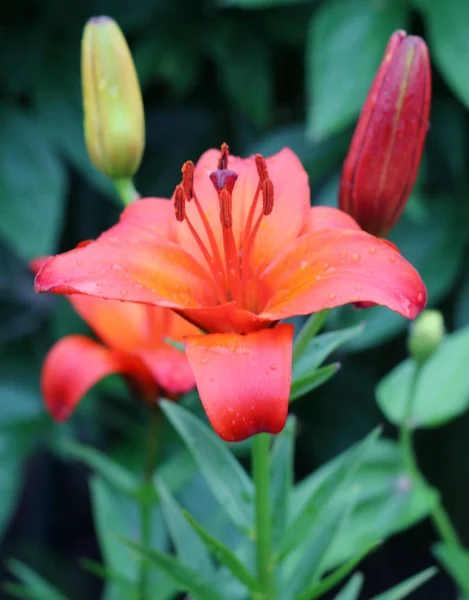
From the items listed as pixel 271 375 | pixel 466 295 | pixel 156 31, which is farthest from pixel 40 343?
pixel 271 375

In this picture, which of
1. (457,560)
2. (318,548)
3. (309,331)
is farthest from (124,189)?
(457,560)

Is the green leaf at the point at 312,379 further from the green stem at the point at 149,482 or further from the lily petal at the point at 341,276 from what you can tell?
the green stem at the point at 149,482

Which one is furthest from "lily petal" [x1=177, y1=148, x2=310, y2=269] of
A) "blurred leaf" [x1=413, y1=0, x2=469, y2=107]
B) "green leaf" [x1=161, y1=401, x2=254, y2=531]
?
"blurred leaf" [x1=413, y1=0, x2=469, y2=107]

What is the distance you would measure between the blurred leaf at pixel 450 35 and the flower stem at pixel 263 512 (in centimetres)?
46

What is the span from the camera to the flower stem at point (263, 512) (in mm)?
456

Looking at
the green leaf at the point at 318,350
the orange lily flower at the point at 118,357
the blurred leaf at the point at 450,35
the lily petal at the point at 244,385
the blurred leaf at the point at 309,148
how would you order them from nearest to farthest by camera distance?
1. the lily petal at the point at 244,385
2. the green leaf at the point at 318,350
3. the orange lily flower at the point at 118,357
4. the blurred leaf at the point at 450,35
5. the blurred leaf at the point at 309,148

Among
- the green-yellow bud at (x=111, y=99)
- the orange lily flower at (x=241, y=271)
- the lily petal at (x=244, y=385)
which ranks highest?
the green-yellow bud at (x=111, y=99)

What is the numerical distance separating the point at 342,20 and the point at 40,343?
554 mm

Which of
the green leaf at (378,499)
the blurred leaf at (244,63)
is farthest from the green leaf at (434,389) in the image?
the blurred leaf at (244,63)

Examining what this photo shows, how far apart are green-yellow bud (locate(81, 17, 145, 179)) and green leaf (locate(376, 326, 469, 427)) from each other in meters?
0.29

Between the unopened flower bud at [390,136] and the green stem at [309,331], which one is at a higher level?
the unopened flower bud at [390,136]

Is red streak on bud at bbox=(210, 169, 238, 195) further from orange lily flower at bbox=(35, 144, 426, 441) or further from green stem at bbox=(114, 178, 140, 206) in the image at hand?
green stem at bbox=(114, 178, 140, 206)

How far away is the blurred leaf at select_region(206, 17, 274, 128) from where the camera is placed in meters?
0.93

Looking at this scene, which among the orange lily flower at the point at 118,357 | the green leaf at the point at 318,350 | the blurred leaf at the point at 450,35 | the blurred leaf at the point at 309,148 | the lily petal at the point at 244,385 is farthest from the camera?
the blurred leaf at the point at 309,148
